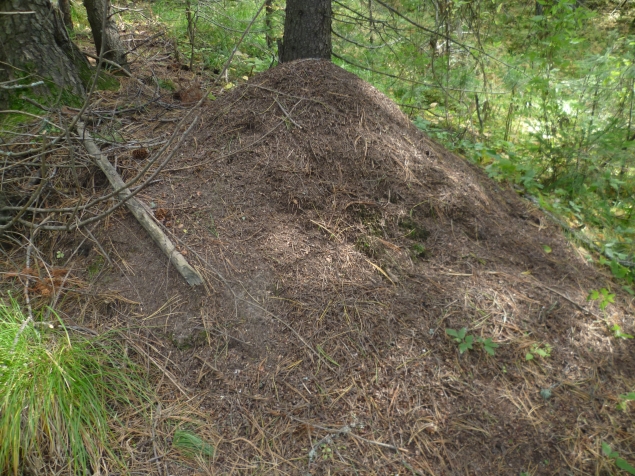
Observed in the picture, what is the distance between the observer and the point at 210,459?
1.95 metres

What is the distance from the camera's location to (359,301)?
2.46 m

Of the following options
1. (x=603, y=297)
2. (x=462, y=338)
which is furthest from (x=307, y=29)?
(x=603, y=297)

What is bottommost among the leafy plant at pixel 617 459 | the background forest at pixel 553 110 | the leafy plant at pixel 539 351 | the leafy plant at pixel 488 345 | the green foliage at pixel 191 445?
the green foliage at pixel 191 445

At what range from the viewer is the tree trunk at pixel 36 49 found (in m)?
3.28


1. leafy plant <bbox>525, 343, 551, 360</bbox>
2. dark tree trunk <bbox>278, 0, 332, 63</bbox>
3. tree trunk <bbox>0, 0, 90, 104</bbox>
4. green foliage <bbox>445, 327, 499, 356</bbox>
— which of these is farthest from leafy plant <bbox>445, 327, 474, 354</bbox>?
tree trunk <bbox>0, 0, 90, 104</bbox>

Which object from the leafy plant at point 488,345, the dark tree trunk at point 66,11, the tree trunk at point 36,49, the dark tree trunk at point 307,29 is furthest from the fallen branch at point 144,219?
the dark tree trunk at point 66,11

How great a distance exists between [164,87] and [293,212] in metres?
2.57

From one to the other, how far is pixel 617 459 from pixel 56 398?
2.63 m

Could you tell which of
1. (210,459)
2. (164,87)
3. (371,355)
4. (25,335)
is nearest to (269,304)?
(371,355)

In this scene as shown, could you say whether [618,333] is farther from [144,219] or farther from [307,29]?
[307,29]

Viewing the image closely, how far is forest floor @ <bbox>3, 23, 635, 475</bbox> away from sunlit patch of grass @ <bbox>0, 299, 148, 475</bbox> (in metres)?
0.14

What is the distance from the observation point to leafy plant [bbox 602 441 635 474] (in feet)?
6.39

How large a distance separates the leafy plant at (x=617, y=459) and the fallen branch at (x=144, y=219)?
226cm

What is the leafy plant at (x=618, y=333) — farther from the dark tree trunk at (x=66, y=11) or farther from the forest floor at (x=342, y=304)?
the dark tree trunk at (x=66, y=11)
